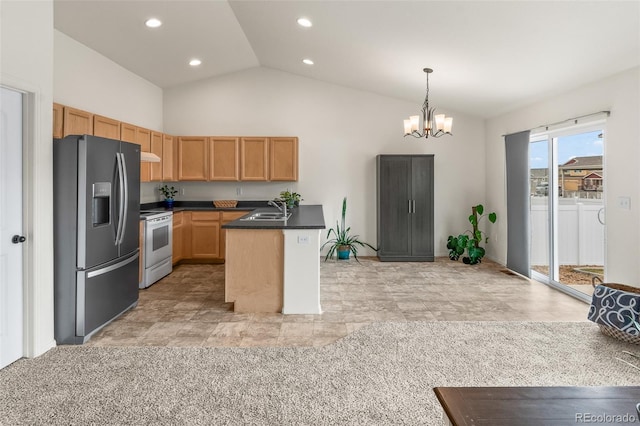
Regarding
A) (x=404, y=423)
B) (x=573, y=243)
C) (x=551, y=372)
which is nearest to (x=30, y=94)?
(x=404, y=423)

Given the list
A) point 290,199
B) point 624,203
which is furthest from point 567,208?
point 290,199

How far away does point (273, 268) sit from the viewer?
3.70 m

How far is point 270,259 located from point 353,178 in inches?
128

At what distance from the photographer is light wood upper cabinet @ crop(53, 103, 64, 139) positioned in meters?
3.60

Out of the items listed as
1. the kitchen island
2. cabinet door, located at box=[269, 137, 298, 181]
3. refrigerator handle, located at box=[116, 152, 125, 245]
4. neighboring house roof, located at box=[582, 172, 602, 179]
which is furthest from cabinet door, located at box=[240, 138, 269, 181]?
neighboring house roof, located at box=[582, 172, 602, 179]

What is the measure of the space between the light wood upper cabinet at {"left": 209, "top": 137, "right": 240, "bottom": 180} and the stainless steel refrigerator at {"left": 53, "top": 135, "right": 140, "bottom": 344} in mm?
2776

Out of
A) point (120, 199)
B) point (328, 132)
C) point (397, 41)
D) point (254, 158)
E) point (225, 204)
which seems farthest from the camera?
point (328, 132)

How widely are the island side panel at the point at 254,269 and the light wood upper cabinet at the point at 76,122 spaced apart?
6.43ft

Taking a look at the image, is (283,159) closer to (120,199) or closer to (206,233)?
(206,233)

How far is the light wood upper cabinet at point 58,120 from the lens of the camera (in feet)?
11.8

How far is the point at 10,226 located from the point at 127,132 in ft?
8.57

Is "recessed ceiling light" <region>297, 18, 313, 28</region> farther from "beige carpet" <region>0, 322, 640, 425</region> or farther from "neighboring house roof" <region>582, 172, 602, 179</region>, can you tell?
"neighboring house roof" <region>582, 172, 602, 179</region>

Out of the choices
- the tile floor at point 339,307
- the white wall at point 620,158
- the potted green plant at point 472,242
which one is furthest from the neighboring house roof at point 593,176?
the potted green plant at point 472,242

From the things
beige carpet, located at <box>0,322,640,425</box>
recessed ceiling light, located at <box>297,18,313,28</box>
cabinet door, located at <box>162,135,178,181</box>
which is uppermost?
recessed ceiling light, located at <box>297,18,313,28</box>
